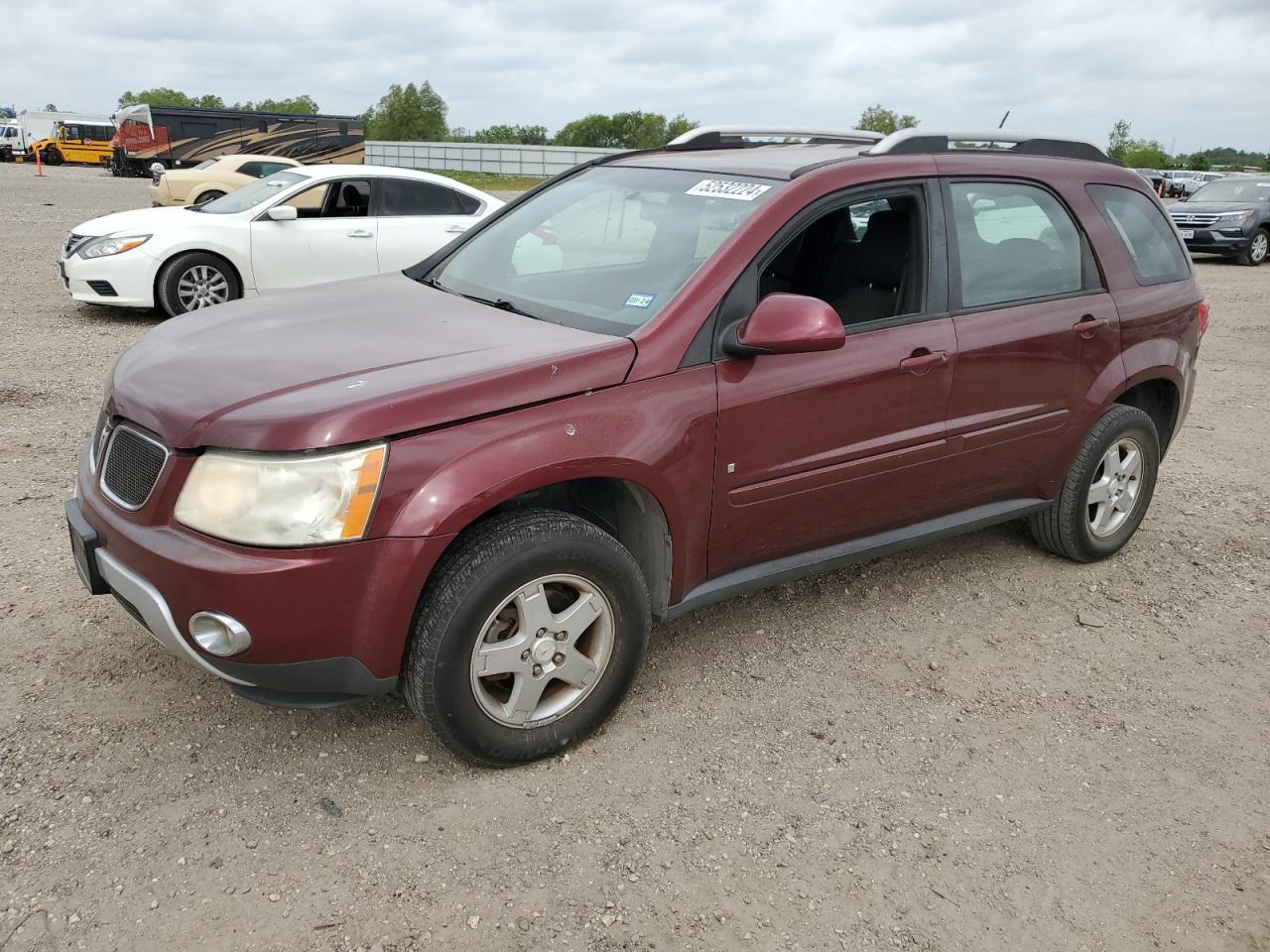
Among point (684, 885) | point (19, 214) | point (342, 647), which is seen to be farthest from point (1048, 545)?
point (19, 214)

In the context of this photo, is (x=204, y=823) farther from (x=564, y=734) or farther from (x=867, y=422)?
(x=867, y=422)

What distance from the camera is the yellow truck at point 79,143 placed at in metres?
45.9

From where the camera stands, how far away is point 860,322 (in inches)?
143

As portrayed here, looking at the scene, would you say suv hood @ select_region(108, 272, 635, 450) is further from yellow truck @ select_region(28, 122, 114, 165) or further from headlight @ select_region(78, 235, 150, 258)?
yellow truck @ select_region(28, 122, 114, 165)

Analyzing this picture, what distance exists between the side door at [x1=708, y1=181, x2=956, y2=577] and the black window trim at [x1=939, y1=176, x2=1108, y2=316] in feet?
0.16

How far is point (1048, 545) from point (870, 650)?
134cm

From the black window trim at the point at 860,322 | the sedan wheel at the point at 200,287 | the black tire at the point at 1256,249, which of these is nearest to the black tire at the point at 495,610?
the black window trim at the point at 860,322

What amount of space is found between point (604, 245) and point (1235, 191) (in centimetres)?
1995

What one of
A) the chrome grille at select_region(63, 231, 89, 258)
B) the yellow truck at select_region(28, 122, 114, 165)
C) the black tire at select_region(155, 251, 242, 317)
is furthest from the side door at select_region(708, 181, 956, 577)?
the yellow truck at select_region(28, 122, 114, 165)

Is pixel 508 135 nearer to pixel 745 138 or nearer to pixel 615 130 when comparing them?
pixel 615 130

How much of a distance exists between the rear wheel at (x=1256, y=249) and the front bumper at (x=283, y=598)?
20.6m

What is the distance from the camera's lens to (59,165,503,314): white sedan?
8977mm

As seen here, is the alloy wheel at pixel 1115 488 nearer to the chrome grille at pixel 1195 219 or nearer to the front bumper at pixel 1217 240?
the front bumper at pixel 1217 240

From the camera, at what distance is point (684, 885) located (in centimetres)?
268
